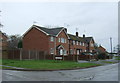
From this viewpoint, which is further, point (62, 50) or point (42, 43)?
point (62, 50)

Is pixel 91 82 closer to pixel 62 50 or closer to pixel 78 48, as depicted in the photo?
pixel 62 50

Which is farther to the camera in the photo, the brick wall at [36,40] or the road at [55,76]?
the brick wall at [36,40]

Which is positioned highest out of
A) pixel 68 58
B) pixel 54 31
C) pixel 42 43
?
pixel 54 31

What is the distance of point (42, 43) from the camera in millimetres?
43344

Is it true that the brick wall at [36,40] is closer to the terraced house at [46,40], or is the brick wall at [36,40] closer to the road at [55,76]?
the terraced house at [46,40]

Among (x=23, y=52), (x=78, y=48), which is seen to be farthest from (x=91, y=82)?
(x=78, y=48)

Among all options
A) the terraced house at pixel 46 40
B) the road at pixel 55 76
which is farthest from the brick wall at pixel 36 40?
the road at pixel 55 76

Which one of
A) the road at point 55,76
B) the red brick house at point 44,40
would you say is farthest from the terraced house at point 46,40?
the road at point 55,76

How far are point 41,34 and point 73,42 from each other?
14.4m

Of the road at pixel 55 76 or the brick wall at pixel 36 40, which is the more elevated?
the brick wall at pixel 36 40

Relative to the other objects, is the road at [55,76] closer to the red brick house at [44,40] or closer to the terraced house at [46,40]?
the terraced house at [46,40]

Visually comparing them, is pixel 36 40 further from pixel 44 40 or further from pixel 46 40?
pixel 46 40

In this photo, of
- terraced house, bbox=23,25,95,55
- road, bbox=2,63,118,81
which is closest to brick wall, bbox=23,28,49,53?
terraced house, bbox=23,25,95,55

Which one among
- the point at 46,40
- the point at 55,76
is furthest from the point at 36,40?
the point at 55,76
